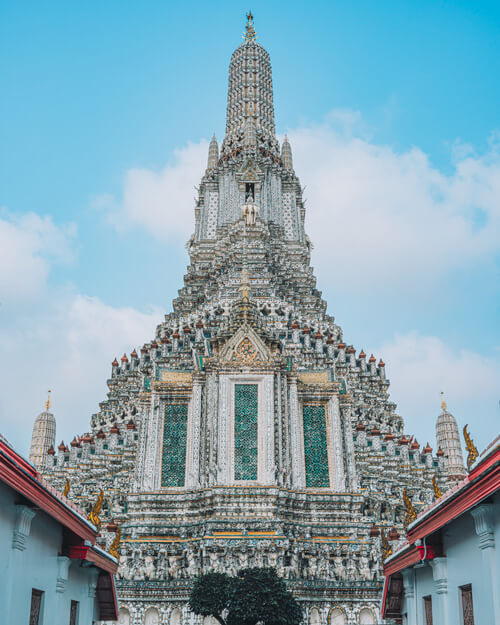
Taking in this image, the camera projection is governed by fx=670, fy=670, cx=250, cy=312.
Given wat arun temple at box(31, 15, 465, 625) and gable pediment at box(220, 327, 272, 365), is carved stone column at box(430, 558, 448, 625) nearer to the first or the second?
wat arun temple at box(31, 15, 465, 625)

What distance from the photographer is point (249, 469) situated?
2564 cm

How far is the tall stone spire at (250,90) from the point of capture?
5609 centimetres

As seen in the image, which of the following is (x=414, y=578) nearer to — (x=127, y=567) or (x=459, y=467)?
(x=127, y=567)

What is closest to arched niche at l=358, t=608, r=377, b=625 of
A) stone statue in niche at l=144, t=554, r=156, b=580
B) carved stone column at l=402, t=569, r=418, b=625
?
stone statue in niche at l=144, t=554, r=156, b=580

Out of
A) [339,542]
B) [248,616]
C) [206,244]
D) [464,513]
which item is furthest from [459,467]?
[464,513]

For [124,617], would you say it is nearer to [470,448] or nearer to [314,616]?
[314,616]

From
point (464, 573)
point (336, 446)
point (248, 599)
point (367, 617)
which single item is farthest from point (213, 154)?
point (464, 573)

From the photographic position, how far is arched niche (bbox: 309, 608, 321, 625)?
2291cm

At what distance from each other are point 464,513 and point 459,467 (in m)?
43.4

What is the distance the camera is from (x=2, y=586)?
930 cm

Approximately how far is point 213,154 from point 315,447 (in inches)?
1485

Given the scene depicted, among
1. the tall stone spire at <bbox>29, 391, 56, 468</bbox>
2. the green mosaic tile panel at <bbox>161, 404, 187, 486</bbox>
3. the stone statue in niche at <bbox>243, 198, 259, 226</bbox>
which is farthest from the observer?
the tall stone spire at <bbox>29, 391, 56, 468</bbox>

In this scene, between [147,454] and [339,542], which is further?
[147,454]

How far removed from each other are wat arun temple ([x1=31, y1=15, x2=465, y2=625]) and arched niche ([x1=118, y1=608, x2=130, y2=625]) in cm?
4
